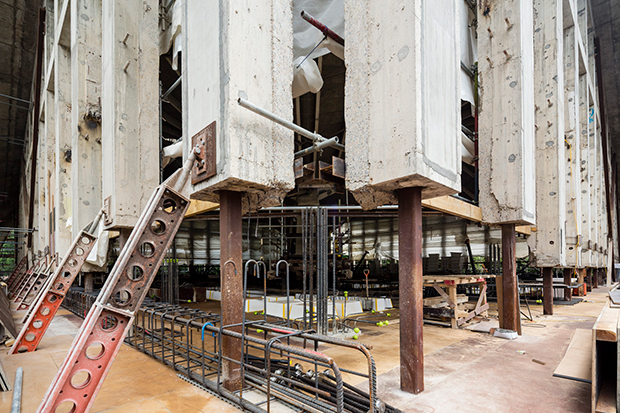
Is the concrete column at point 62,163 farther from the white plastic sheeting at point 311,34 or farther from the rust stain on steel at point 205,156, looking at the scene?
the rust stain on steel at point 205,156

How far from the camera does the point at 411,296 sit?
4406 mm

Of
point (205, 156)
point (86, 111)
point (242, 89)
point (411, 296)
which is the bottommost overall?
point (411, 296)

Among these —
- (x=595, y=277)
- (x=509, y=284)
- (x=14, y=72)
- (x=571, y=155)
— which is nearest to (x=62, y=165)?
(x=14, y=72)

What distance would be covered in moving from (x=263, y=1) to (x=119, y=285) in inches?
164

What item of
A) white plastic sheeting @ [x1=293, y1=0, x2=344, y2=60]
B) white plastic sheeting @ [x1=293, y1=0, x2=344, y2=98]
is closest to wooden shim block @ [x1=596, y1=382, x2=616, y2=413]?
white plastic sheeting @ [x1=293, y1=0, x2=344, y2=98]

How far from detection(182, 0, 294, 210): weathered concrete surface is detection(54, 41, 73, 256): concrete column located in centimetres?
986

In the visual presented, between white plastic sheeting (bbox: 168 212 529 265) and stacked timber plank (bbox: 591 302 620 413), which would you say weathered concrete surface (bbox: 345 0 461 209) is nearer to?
stacked timber plank (bbox: 591 302 620 413)

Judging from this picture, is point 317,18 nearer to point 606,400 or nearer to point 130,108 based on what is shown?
point 130,108

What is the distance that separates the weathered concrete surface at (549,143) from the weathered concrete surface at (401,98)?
7.74m

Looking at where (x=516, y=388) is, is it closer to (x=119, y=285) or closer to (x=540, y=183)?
(x=119, y=285)

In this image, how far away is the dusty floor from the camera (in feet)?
13.5

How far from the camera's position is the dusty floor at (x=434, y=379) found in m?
4.11

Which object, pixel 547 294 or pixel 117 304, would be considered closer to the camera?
pixel 117 304

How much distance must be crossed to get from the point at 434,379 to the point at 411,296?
144cm
